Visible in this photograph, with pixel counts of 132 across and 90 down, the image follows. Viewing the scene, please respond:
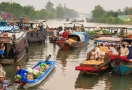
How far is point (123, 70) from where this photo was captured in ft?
47.1

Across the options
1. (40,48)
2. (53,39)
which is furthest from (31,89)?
(53,39)

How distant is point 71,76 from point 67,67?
2229 millimetres

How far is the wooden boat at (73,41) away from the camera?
75.7 feet

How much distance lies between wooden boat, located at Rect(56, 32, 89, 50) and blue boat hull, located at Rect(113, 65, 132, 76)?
8.79 m

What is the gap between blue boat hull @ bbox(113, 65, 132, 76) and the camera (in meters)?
14.2

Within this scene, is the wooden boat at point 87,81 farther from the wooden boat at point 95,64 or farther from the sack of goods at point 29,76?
the sack of goods at point 29,76

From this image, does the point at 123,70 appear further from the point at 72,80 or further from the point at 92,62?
the point at 72,80

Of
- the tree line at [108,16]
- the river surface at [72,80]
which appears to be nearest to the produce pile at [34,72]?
the river surface at [72,80]

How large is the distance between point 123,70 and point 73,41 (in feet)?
31.8

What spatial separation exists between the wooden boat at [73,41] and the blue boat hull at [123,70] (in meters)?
8.79

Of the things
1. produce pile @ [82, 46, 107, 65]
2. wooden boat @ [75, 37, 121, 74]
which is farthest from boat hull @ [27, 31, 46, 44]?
produce pile @ [82, 46, 107, 65]

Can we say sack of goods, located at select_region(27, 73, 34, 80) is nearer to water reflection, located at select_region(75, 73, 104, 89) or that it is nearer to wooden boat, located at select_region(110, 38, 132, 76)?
water reflection, located at select_region(75, 73, 104, 89)

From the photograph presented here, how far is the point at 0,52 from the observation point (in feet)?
53.8

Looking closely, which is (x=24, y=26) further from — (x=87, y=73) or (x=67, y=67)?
(x=87, y=73)
